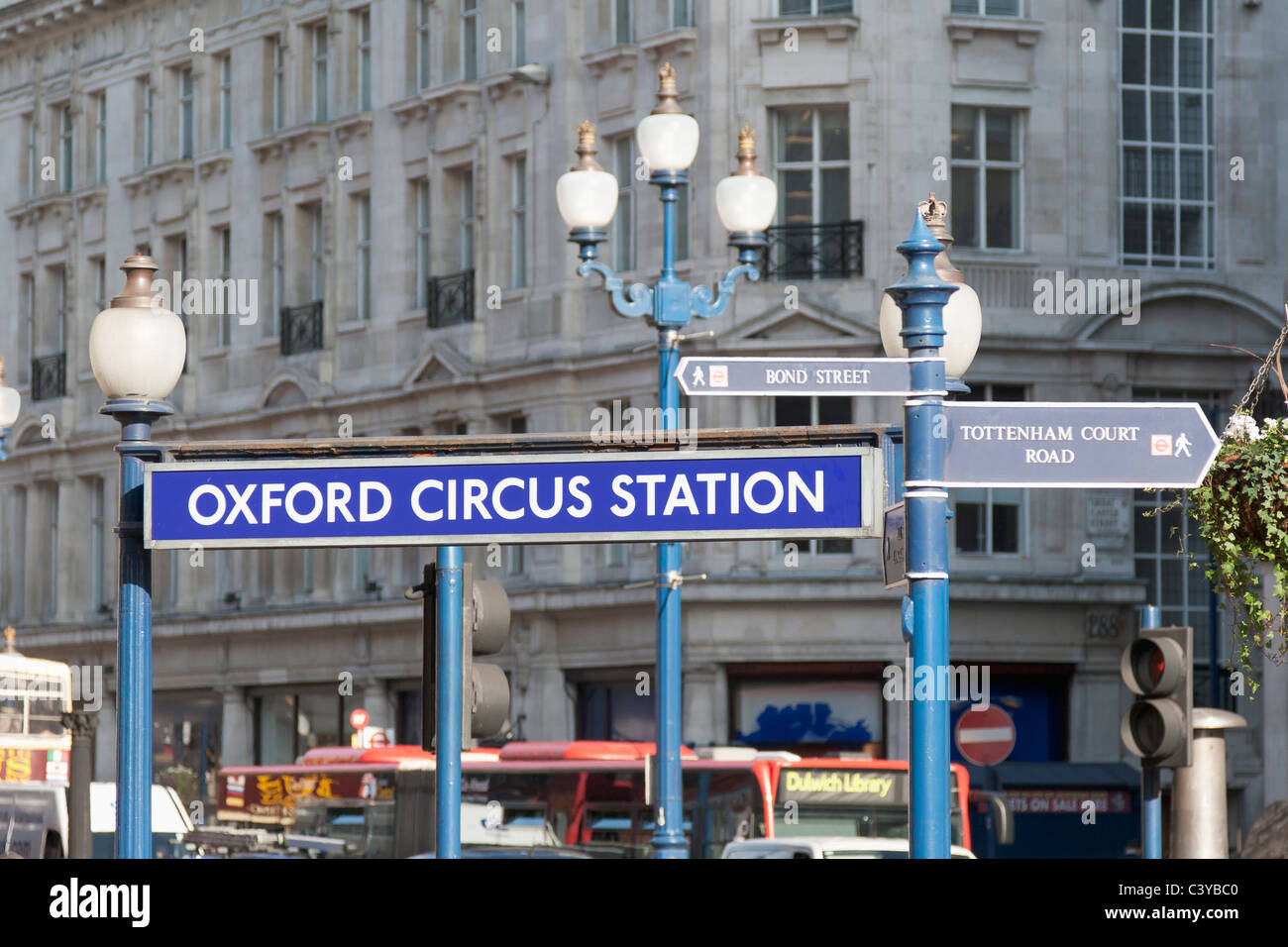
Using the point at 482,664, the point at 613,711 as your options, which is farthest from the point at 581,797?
the point at 482,664

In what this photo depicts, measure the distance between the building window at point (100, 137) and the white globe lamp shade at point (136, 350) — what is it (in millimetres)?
37758

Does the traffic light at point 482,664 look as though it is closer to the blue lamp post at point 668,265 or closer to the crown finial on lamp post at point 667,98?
the blue lamp post at point 668,265

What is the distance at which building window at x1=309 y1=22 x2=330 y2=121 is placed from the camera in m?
42.1

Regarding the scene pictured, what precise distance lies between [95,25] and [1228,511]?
1606 inches

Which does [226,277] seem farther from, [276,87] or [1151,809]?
[1151,809]

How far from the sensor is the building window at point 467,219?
3906 centimetres

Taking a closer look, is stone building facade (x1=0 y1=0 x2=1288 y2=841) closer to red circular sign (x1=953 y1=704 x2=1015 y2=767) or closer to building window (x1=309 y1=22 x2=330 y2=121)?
building window (x1=309 y1=22 x2=330 y2=121)

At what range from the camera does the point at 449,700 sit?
1002 cm

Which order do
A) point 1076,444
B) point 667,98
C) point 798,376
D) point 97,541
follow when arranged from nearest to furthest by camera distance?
point 1076,444, point 798,376, point 667,98, point 97,541

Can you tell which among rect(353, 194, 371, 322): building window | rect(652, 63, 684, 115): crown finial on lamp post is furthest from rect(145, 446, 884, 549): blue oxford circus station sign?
rect(353, 194, 371, 322): building window

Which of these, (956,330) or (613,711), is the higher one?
Answer: (956,330)

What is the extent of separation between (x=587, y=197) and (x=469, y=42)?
21532mm

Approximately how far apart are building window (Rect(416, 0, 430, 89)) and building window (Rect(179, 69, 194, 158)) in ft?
22.8
